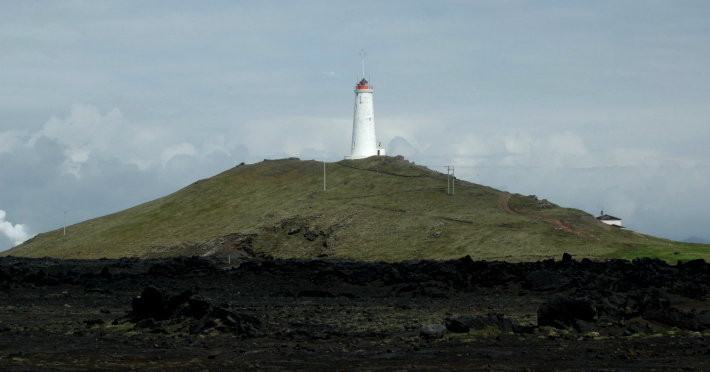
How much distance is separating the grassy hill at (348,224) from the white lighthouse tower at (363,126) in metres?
3.56

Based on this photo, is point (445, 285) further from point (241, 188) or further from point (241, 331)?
point (241, 188)

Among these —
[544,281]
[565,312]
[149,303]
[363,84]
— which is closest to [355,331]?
[565,312]

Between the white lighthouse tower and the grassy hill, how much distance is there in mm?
3555

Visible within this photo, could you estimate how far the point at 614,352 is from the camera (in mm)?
21688

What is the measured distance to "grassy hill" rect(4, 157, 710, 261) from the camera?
10100cm

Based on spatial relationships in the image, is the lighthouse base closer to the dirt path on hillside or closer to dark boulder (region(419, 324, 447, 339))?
the dirt path on hillside

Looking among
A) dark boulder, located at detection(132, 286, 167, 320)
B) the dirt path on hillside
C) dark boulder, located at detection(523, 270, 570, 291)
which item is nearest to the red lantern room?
the dirt path on hillside

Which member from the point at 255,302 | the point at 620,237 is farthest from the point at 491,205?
the point at 255,302

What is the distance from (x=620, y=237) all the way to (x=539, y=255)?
63.7 ft

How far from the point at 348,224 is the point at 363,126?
4278 cm

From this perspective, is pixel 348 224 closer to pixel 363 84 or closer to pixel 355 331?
pixel 363 84

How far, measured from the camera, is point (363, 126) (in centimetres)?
15912

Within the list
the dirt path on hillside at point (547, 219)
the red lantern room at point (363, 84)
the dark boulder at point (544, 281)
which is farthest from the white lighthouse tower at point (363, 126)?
the dark boulder at point (544, 281)

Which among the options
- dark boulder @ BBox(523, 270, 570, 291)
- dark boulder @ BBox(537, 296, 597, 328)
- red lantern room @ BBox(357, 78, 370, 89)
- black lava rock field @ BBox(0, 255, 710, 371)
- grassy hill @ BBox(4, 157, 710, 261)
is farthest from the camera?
red lantern room @ BBox(357, 78, 370, 89)
